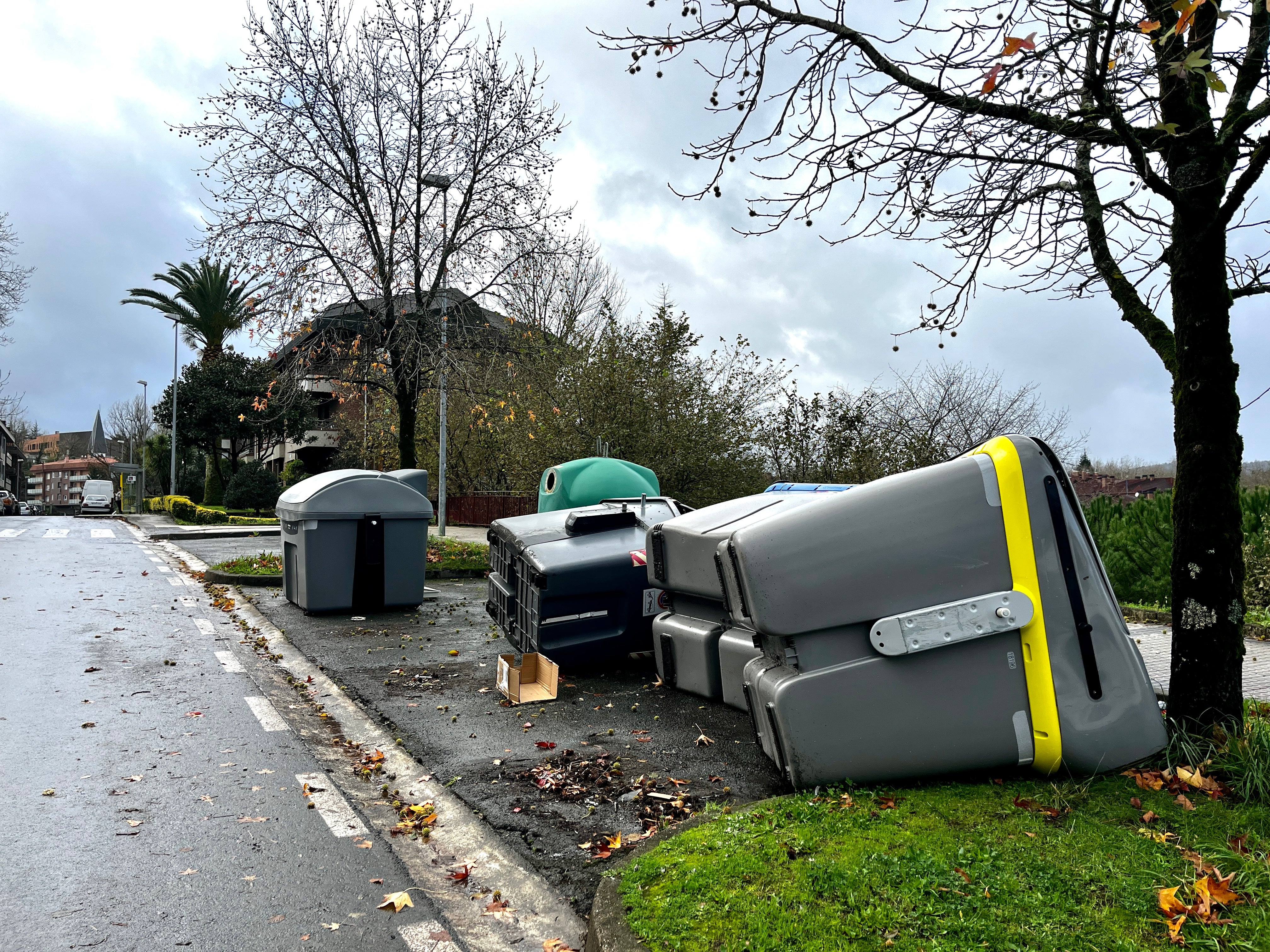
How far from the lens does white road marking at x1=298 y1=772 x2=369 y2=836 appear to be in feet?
12.8

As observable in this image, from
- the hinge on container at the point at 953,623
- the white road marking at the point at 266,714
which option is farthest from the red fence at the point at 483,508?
the hinge on container at the point at 953,623

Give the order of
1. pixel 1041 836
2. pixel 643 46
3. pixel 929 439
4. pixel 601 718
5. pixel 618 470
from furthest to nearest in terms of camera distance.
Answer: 1. pixel 929 439
2. pixel 618 470
3. pixel 601 718
4. pixel 643 46
5. pixel 1041 836

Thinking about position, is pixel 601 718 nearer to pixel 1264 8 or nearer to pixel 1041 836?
pixel 1041 836

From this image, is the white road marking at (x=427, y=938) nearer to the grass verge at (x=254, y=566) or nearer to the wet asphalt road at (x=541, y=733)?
the wet asphalt road at (x=541, y=733)

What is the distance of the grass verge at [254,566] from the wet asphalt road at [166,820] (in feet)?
15.2

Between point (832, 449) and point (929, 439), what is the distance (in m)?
2.01

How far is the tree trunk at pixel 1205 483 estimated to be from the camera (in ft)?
13.1

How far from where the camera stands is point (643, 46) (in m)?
4.77

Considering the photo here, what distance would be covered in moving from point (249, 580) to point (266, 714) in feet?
23.8

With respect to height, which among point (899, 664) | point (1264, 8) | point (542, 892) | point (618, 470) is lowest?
point (542, 892)

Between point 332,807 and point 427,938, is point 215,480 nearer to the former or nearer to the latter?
point 332,807

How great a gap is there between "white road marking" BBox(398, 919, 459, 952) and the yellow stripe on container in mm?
2448

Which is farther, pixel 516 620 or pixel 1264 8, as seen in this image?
pixel 516 620

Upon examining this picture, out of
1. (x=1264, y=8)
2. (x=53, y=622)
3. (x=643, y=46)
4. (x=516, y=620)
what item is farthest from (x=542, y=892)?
(x=53, y=622)
